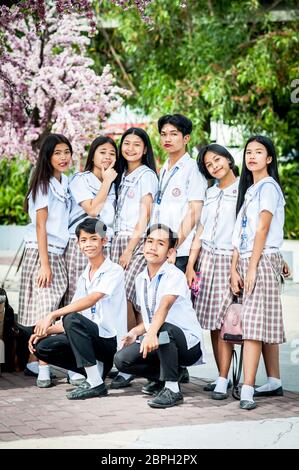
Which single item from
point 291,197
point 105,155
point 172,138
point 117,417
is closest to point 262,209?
point 172,138

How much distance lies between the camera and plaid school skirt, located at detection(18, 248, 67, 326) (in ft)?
23.1

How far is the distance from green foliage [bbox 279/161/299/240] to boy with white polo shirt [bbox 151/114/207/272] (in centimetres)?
990

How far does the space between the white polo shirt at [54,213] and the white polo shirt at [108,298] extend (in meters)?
0.48

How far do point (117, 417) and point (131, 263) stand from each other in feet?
4.98

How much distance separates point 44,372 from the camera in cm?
688

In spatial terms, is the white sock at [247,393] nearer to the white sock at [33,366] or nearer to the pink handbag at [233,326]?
the pink handbag at [233,326]

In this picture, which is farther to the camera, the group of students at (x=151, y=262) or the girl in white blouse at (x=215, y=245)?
the girl in white blouse at (x=215, y=245)

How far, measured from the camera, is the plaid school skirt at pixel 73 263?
23.3 feet

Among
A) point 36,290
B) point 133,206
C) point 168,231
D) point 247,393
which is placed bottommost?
point 247,393

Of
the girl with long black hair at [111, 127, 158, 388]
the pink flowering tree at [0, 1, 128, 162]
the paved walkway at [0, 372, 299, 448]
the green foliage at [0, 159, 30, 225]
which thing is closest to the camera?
the paved walkway at [0, 372, 299, 448]

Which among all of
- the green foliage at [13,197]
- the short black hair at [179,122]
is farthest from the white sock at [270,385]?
the green foliage at [13,197]

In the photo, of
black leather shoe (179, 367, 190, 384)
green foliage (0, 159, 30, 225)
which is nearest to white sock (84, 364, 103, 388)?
black leather shoe (179, 367, 190, 384)

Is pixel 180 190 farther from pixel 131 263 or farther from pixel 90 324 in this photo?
pixel 90 324

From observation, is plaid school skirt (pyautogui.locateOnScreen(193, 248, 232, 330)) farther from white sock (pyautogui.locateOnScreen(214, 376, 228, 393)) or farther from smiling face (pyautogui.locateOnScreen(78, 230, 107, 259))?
smiling face (pyautogui.locateOnScreen(78, 230, 107, 259))
